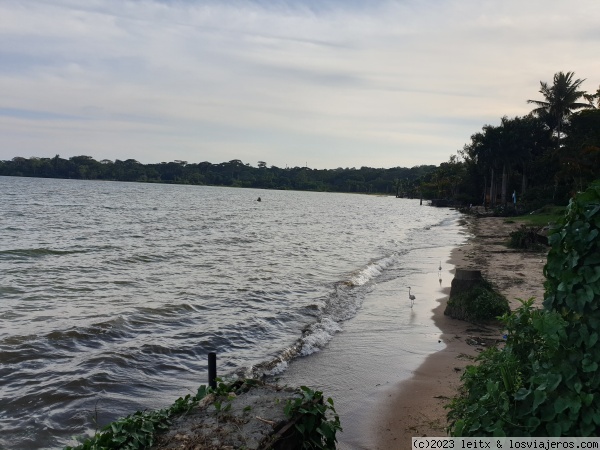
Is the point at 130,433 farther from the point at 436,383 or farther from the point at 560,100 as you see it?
the point at 560,100

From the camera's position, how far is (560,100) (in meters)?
60.8

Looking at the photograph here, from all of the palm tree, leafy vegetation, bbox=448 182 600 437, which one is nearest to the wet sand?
leafy vegetation, bbox=448 182 600 437

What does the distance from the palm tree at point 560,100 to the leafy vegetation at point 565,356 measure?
64.4 m

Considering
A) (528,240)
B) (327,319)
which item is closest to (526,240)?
(528,240)

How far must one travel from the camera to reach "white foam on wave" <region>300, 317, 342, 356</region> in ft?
37.2

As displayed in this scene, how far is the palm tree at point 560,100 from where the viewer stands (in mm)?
59875

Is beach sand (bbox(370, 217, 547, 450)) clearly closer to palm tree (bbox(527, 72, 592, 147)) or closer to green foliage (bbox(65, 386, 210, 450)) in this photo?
green foliage (bbox(65, 386, 210, 450))

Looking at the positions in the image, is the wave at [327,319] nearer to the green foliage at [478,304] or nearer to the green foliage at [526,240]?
the green foliage at [478,304]

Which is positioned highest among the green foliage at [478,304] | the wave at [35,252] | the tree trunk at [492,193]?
the tree trunk at [492,193]

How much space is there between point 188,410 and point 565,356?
3678 millimetres

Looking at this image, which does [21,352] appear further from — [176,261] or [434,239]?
[434,239]

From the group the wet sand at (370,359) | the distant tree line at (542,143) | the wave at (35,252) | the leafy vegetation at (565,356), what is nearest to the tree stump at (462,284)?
the wet sand at (370,359)

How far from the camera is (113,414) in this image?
802 cm

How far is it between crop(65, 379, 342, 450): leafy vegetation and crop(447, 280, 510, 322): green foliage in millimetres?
7737
